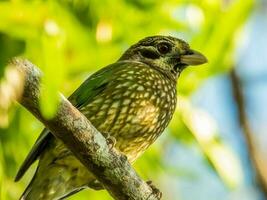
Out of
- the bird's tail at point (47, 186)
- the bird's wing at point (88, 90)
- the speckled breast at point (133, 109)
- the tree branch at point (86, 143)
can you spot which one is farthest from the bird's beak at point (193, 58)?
the tree branch at point (86, 143)

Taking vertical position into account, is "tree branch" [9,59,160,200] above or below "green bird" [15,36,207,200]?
above

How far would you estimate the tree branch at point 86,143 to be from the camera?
3.48m

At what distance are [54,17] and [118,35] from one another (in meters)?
1.50

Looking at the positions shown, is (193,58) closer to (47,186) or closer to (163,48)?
(163,48)

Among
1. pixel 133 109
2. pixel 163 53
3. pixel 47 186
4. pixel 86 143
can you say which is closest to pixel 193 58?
pixel 163 53

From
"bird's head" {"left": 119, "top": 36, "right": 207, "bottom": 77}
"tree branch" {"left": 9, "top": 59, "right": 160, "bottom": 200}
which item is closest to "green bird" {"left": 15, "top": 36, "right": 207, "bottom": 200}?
"bird's head" {"left": 119, "top": 36, "right": 207, "bottom": 77}

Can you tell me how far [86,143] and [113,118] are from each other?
0.97 meters

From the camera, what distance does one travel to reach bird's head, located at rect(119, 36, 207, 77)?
214 inches

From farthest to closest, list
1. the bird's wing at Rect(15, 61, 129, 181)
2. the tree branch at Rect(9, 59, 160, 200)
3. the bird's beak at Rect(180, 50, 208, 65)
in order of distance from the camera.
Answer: the bird's beak at Rect(180, 50, 208, 65) → the bird's wing at Rect(15, 61, 129, 181) → the tree branch at Rect(9, 59, 160, 200)

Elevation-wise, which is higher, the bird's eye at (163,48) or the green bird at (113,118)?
the bird's eye at (163,48)

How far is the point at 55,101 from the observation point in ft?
9.73

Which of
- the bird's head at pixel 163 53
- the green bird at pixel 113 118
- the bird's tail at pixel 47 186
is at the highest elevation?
the bird's head at pixel 163 53

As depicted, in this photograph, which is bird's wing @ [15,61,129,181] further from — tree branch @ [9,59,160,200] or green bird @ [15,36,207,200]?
tree branch @ [9,59,160,200]

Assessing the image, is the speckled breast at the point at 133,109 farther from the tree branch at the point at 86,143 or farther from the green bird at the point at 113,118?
the tree branch at the point at 86,143
